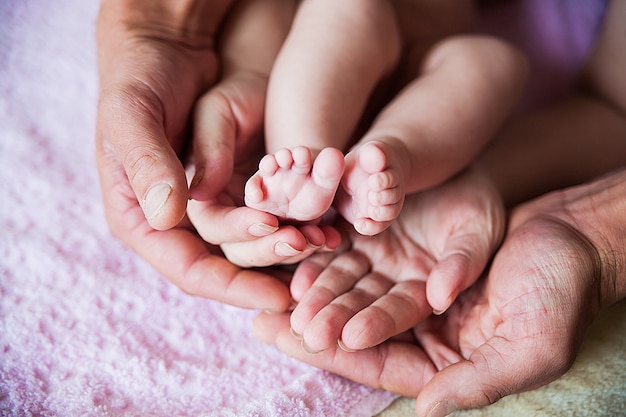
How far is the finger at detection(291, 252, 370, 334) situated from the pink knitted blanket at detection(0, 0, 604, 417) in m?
0.10

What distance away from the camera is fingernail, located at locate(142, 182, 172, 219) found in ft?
2.12

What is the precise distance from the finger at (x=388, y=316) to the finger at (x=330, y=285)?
0.05 metres

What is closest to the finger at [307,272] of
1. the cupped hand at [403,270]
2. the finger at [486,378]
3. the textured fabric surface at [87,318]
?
the cupped hand at [403,270]

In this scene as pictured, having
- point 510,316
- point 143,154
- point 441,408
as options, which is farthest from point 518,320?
point 143,154

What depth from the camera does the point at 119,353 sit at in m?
0.83

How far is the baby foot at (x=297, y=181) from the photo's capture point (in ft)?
2.11

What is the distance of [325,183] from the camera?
658 millimetres

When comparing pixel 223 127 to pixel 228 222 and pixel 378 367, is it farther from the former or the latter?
pixel 378 367

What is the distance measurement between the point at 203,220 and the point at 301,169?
7.4 inches

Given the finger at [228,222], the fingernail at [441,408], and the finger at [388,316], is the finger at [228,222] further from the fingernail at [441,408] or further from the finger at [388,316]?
the fingernail at [441,408]

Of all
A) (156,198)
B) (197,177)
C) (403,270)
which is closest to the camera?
(156,198)

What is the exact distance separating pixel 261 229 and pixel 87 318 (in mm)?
356

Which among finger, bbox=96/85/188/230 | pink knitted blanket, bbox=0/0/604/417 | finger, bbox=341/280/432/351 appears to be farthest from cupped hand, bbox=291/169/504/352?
finger, bbox=96/85/188/230

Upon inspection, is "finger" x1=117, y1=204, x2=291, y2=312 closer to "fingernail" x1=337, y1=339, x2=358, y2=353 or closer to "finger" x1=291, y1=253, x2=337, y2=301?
"finger" x1=291, y1=253, x2=337, y2=301
